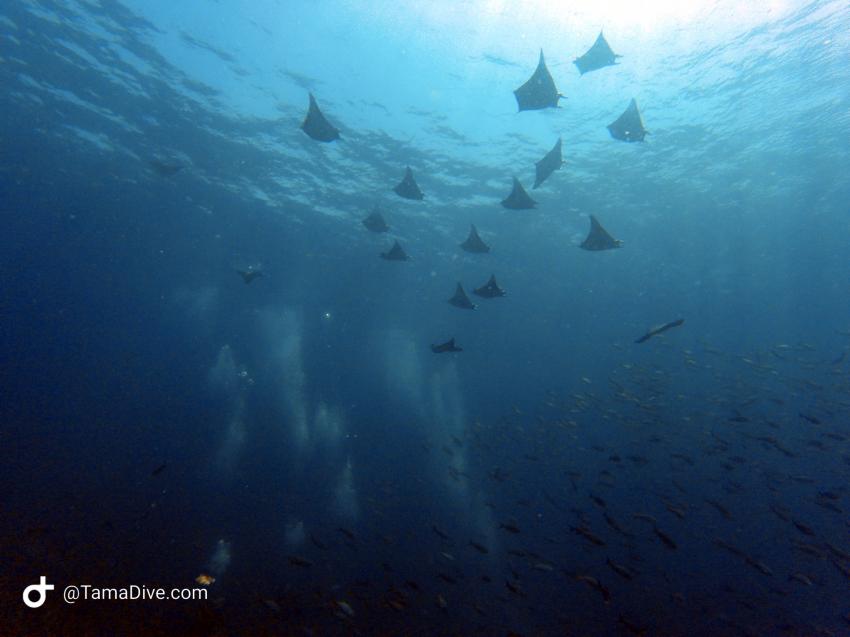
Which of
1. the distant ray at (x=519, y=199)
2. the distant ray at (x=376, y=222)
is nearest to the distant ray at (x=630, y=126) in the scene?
the distant ray at (x=519, y=199)

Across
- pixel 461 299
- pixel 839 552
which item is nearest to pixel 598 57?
pixel 461 299

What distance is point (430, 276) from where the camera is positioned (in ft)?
110

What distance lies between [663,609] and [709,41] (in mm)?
20114

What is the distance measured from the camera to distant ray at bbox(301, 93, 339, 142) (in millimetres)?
8680

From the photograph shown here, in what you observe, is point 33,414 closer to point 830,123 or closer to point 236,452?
point 236,452

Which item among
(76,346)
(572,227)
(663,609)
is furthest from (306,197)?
(76,346)

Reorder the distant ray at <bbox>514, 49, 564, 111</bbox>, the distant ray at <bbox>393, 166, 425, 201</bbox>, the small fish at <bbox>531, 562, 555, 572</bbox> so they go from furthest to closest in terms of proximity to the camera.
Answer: the small fish at <bbox>531, 562, 555, 572</bbox>, the distant ray at <bbox>393, 166, 425, 201</bbox>, the distant ray at <bbox>514, 49, 564, 111</bbox>

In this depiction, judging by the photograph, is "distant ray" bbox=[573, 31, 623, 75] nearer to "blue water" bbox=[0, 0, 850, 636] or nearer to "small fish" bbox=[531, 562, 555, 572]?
"blue water" bbox=[0, 0, 850, 636]

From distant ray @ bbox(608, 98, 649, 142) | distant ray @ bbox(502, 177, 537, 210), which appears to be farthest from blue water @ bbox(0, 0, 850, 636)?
distant ray @ bbox(502, 177, 537, 210)

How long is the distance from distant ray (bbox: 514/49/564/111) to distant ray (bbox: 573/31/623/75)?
834 millimetres

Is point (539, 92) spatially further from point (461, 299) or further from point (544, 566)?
point (544, 566)

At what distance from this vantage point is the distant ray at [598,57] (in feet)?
26.3

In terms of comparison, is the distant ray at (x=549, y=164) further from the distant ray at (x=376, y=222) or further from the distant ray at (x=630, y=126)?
the distant ray at (x=376, y=222)

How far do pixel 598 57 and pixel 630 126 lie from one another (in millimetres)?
1384
